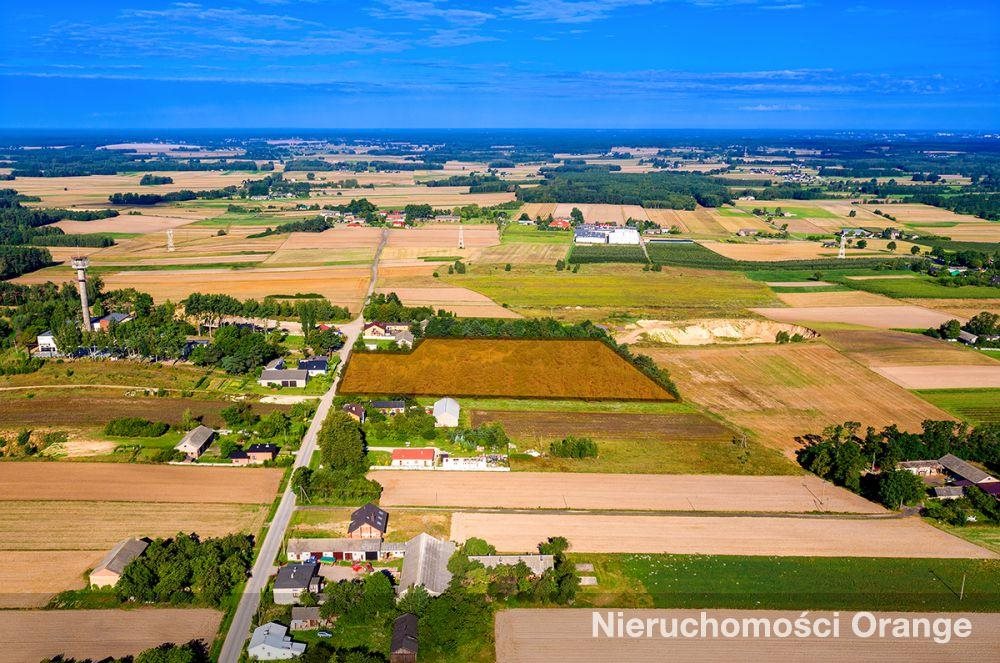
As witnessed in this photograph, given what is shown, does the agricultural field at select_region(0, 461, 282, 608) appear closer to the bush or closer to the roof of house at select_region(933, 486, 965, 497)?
the bush

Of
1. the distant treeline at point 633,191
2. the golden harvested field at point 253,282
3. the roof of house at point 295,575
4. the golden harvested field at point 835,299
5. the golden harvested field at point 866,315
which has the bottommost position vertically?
the roof of house at point 295,575

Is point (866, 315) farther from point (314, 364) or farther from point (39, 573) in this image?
point (39, 573)

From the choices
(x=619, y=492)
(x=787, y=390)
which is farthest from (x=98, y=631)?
(x=787, y=390)

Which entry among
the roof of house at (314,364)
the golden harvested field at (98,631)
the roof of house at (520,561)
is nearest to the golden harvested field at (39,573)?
the golden harvested field at (98,631)

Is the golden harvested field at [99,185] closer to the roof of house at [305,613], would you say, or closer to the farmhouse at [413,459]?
the farmhouse at [413,459]

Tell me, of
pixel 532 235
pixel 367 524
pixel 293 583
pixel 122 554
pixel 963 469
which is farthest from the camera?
pixel 532 235

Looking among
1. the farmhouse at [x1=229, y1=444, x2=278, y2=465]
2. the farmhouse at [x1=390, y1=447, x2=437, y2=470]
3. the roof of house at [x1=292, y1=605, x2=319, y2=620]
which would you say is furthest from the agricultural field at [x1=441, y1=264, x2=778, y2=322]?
the roof of house at [x1=292, y1=605, x2=319, y2=620]
